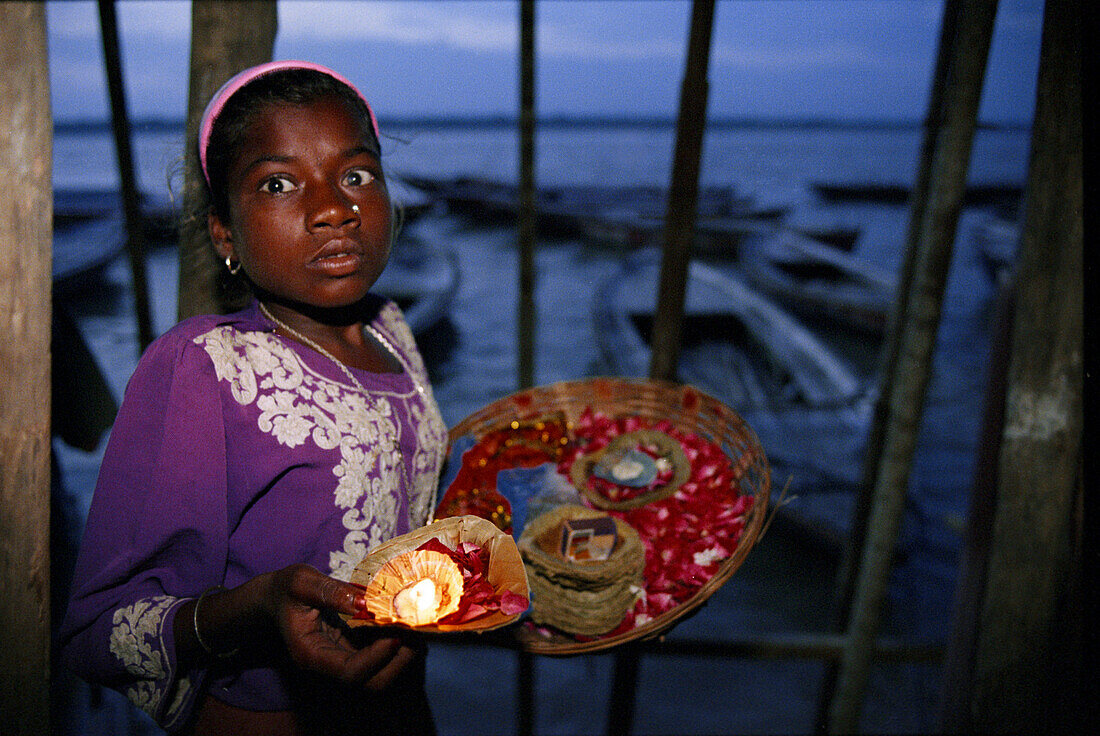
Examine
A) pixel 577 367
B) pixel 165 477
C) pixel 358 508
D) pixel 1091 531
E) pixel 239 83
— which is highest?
pixel 239 83

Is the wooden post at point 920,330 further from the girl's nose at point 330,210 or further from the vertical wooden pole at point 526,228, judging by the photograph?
the girl's nose at point 330,210

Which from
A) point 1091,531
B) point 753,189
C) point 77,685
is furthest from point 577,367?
point 753,189

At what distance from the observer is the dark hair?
3.75ft

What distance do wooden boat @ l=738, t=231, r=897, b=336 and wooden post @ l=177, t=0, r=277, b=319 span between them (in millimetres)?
9780

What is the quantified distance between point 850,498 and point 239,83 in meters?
5.27

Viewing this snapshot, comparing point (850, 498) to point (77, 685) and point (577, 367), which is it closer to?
point (77, 685)

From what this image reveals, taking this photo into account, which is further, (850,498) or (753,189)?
(753,189)

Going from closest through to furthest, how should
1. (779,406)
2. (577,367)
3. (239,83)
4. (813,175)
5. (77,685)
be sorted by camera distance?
(239,83)
(77,685)
(779,406)
(577,367)
(813,175)

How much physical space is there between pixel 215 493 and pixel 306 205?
48 cm

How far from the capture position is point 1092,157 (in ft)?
5.50

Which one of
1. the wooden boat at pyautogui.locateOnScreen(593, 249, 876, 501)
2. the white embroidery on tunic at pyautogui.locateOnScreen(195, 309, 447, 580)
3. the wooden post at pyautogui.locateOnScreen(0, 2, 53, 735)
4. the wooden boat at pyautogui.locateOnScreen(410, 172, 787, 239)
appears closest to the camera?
the wooden post at pyautogui.locateOnScreen(0, 2, 53, 735)

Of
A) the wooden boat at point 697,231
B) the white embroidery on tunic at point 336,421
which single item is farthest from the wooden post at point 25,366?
the wooden boat at point 697,231

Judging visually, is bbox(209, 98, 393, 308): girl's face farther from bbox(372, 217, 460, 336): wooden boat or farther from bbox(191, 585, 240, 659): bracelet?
bbox(372, 217, 460, 336): wooden boat

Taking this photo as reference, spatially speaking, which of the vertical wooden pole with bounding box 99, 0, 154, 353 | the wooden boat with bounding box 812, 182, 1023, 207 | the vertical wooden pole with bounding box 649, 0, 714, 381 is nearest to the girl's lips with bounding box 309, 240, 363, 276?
the vertical wooden pole with bounding box 649, 0, 714, 381
